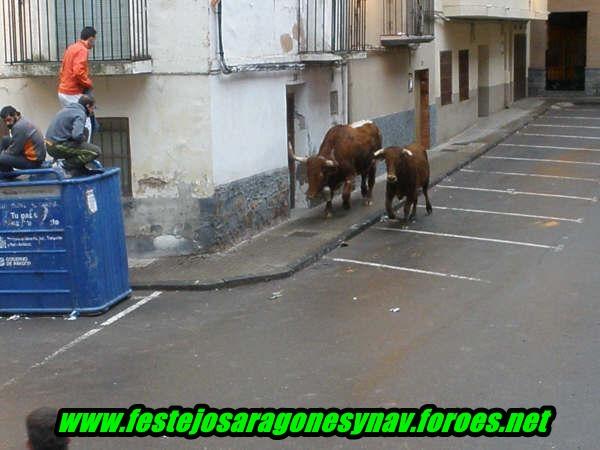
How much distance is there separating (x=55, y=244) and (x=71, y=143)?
131 cm

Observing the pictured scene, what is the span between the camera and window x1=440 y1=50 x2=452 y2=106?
89.0 feet

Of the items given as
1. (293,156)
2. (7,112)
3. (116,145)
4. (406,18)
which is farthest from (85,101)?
(406,18)

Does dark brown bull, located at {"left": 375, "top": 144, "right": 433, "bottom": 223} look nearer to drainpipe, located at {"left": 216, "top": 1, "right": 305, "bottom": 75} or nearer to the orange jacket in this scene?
drainpipe, located at {"left": 216, "top": 1, "right": 305, "bottom": 75}

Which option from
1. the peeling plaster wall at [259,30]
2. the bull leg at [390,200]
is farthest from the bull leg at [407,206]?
the peeling plaster wall at [259,30]

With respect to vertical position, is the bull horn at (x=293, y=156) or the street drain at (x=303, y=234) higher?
the bull horn at (x=293, y=156)

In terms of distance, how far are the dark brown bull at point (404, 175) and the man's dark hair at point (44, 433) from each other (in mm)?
11965

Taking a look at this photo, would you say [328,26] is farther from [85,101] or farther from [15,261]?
[15,261]

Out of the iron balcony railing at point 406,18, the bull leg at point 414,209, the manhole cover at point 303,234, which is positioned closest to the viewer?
the manhole cover at point 303,234

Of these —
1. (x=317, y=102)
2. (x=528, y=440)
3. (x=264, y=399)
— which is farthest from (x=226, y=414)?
(x=317, y=102)

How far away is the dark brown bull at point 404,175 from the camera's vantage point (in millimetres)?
16297

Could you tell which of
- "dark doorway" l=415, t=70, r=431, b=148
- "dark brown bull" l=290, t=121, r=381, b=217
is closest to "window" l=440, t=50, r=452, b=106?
"dark doorway" l=415, t=70, r=431, b=148

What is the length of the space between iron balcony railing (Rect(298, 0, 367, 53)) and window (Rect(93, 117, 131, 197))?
4050mm

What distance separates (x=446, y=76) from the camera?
27.6 metres

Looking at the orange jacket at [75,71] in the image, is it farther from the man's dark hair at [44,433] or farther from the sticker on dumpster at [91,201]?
the man's dark hair at [44,433]
